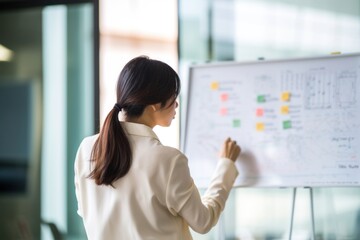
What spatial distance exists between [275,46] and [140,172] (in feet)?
5.66

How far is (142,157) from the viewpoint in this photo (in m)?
1.96

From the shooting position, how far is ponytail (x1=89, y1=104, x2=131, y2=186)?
1.96 meters

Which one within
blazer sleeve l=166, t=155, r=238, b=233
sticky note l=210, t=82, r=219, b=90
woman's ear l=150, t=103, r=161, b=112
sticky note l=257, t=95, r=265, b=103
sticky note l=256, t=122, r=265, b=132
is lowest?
blazer sleeve l=166, t=155, r=238, b=233

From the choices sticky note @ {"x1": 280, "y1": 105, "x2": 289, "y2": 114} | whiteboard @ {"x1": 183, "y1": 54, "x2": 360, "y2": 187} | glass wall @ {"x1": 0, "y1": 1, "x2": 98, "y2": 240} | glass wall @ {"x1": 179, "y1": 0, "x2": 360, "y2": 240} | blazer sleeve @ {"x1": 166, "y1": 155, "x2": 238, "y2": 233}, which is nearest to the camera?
blazer sleeve @ {"x1": 166, "y1": 155, "x2": 238, "y2": 233}

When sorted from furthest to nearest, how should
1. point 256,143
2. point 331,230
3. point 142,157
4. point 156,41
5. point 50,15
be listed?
point 50,15
point 156,41
point 331,230
point 256,143
point 142,157

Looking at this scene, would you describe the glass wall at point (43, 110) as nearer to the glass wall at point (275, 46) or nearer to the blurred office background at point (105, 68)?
the blurred office background at point (105, 68)

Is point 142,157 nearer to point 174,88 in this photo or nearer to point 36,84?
point 174,88

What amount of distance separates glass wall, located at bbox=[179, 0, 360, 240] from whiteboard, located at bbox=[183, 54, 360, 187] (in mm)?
329

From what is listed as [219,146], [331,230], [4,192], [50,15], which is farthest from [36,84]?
[331,230]

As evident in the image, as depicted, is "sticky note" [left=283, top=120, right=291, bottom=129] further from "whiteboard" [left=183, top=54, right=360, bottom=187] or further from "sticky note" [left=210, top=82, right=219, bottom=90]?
"sticky note" [left=210, top=82, right=219, bottom=90]

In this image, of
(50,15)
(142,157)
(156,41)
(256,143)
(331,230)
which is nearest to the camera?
(142,157)

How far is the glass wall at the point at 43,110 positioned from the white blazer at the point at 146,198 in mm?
1854

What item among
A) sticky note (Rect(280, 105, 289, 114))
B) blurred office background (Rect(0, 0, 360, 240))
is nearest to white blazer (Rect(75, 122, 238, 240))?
sticky note (Rect(280, 105, 289, 114))

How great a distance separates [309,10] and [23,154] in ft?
6.93
